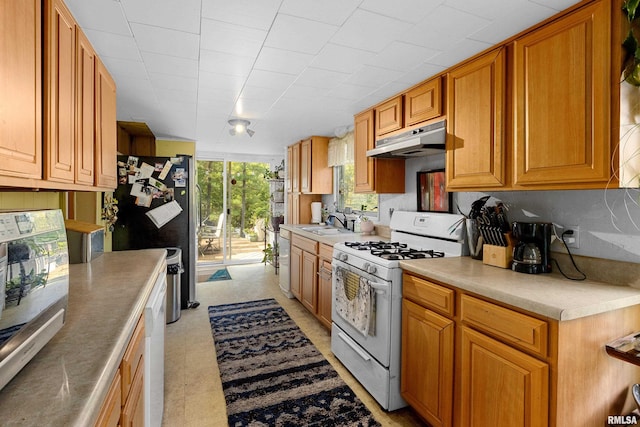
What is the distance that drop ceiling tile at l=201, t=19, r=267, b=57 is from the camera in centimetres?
162

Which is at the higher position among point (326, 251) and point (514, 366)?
point (326, 251)

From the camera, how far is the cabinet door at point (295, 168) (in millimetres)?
4832

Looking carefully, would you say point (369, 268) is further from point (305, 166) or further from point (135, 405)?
point (305, 166)

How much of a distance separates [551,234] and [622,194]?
1.13ft

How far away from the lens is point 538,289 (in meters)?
1.40

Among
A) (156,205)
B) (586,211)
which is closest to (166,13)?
(586,211)

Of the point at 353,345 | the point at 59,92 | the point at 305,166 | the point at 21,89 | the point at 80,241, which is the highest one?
the point at 305,166

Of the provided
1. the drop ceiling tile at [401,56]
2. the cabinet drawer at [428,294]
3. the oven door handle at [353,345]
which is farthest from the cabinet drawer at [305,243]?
the drop ceiling tile at [401,56]

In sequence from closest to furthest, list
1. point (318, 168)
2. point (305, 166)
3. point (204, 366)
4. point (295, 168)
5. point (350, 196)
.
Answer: point (204, 366) < point (350, 196) < point (318, 168) < point (305, 166) < point (295, 168)

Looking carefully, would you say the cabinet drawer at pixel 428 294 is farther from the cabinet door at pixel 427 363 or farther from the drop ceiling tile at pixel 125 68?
the drop ceiling tile at pixel 125 68

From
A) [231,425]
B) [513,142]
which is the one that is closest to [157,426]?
[231,425]

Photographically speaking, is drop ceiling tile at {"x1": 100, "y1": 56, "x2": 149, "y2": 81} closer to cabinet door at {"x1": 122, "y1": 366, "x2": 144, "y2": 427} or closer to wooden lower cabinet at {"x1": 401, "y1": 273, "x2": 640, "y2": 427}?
cabinet door at {"x1": 122, "y1": 366, "x2": 144, "y2": 427}

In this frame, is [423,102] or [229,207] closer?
[423,102]

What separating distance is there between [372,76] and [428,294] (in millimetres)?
1527
